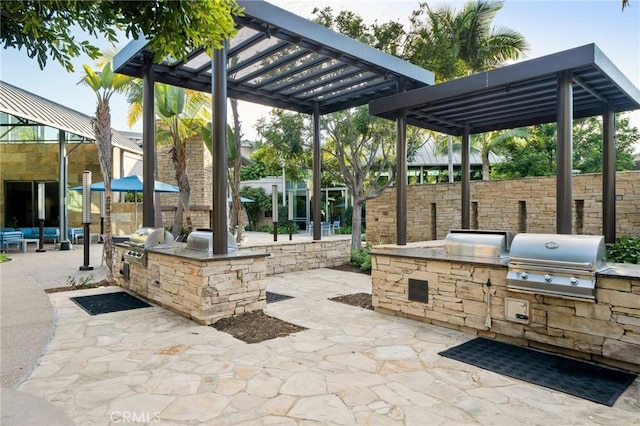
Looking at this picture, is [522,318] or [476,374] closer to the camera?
[476,374]

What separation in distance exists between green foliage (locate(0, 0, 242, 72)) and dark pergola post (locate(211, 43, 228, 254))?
2.59 metres

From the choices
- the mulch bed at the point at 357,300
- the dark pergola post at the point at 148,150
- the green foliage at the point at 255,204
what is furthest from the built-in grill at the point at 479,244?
the green foliage at the point at 255,204

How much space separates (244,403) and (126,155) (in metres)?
18.8

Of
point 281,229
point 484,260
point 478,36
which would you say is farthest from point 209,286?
point 281,229

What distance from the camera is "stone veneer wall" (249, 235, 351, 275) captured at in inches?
322

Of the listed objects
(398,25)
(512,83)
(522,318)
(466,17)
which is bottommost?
(522,318)

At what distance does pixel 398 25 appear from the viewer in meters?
9.17

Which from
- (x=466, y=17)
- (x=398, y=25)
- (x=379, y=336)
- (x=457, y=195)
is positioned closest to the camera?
(x=379, y=336)

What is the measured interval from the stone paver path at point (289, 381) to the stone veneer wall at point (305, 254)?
11.7 ft

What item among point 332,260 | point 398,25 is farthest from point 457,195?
point 398,25

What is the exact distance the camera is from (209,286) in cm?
468

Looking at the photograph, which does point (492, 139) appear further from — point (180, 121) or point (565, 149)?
point (565, 149)

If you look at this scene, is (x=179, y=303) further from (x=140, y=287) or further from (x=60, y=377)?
(x=60, y=377)

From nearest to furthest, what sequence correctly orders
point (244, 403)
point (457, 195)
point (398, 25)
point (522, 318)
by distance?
point (244, 403) < point (522, 318) < point (398, 25) < point (457, 195)
